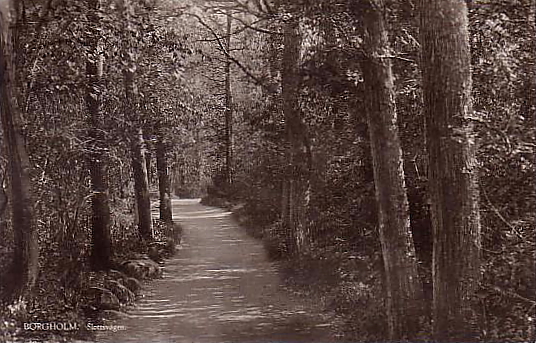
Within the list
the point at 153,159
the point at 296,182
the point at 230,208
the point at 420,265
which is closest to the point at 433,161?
the point at 420,265

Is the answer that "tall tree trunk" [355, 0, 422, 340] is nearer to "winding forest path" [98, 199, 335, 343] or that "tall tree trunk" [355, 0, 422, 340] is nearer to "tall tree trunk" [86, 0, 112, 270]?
"winding forest path" [98, 199, 335, 343]

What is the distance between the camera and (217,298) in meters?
2.40

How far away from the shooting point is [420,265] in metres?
2.32

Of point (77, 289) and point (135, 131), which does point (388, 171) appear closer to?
point (135, 131)

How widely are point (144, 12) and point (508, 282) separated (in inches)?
65.1

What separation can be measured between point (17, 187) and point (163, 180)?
571 millimetres

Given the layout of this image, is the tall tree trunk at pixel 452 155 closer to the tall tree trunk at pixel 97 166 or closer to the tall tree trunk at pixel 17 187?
the tall tree trunk at pixel 97 166

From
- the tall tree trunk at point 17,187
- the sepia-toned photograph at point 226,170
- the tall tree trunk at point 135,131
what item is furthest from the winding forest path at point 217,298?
the tall tree trunk at point 17,187

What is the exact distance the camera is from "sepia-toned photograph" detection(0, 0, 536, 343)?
2.33 m

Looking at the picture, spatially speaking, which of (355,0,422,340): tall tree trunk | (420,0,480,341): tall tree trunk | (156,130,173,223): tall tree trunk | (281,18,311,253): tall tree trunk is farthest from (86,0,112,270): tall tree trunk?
(420,0,480,341): tall tree trunk


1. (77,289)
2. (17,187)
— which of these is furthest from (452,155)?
(17,187)

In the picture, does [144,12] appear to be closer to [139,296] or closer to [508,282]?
[139,296]

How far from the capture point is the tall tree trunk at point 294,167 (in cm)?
250

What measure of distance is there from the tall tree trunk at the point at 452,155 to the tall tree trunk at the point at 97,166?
1.25 metres
